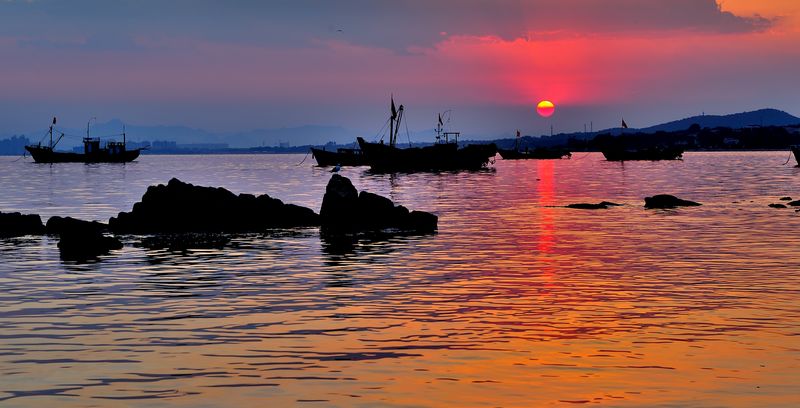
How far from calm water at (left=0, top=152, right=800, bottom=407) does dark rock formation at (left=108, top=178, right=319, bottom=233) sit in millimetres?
6177

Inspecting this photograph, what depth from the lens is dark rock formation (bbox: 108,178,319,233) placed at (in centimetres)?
4403

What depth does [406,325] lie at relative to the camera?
19.4 meters

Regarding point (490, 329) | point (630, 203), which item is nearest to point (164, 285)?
point (490, 329)

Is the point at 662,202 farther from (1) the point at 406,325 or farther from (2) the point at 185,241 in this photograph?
(1) the point at 406,325

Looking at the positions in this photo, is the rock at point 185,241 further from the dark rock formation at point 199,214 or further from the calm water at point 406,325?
the dark rock formation at point 199,214

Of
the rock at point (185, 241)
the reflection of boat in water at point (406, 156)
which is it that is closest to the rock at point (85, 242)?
the rock at point (185, 241)

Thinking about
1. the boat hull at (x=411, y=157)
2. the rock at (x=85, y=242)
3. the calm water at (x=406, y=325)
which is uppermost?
the boat hull at (x=411, y=157)

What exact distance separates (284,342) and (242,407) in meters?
4.65

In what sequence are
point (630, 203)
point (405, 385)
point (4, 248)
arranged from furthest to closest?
point (630, 203) → point (4, 248) → point (405, 385)

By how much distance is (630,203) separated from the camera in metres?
69.3

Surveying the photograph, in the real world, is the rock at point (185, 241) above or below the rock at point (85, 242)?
below

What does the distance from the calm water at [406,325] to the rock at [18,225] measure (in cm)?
546

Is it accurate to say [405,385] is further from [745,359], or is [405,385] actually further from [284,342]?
[745,359]

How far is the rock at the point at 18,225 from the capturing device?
41.9 metres
